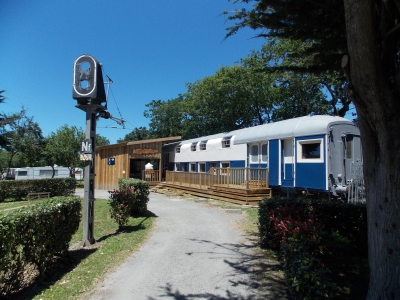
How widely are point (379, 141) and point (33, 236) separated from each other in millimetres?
4969

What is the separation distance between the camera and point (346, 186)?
1052 centimetres

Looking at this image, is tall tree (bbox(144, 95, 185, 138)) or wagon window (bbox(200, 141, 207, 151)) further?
tall tree (bbox(144, 95, 185, 138))

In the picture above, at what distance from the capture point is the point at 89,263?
18.3 ft

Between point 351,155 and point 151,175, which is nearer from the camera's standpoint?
point 351,155

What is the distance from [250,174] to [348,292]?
34.1ft

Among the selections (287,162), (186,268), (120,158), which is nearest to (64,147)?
(120,158)

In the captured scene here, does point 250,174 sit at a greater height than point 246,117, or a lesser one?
lesser

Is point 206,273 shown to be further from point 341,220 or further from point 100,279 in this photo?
point 341,220

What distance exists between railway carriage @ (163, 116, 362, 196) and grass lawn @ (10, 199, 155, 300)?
6948 mm

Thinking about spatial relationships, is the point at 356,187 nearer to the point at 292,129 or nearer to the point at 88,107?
the point at 292,129

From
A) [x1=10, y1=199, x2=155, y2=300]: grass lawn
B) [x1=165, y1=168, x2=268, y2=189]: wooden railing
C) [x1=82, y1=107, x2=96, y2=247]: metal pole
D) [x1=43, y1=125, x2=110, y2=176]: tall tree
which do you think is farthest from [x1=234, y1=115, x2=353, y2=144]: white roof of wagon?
[x1=43, y1=125, x2=110, y2=176]: tall tree

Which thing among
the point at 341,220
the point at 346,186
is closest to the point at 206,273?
the point at 341,220

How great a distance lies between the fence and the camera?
374 inches

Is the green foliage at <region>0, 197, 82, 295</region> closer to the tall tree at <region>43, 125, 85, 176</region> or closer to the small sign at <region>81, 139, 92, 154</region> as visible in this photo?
the small sign at <region>81, 139, 92, 154</region>
